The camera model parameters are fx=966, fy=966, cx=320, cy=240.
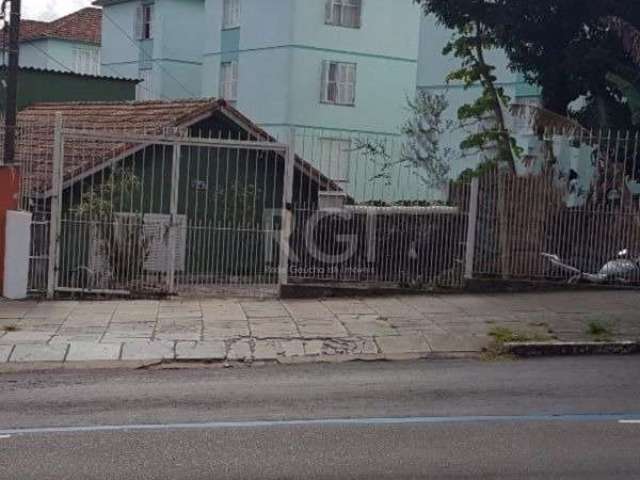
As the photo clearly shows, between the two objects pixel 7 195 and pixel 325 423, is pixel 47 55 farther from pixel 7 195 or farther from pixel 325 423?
pixel 325 423

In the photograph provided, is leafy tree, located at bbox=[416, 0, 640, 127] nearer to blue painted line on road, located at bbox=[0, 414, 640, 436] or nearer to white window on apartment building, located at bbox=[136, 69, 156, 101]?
blue painted line on road, located at bbox=[0, 414, 640, 436]

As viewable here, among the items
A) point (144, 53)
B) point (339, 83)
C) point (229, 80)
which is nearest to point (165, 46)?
point (144, 53)

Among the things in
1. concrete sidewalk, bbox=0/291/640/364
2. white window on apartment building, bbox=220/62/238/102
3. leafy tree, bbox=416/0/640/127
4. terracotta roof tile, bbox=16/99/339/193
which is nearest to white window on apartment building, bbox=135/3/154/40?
white window on apartment building, bbox=220/62/238/102

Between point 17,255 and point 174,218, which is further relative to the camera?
point 174,218

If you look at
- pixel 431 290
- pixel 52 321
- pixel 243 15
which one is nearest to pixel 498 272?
pixel 431 290

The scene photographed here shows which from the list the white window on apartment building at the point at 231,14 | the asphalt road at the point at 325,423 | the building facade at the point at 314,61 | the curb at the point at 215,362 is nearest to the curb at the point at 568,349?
the curb at the point at 215,362

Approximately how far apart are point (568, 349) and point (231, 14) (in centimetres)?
2606

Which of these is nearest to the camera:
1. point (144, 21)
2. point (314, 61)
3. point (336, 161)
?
point (336, 161)

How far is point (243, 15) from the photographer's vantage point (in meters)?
33.9

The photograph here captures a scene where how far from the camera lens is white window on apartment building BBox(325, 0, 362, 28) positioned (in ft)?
108

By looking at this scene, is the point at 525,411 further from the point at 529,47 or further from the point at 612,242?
the point at 529,47

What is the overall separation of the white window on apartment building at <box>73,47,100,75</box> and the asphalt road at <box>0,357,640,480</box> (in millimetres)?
37840

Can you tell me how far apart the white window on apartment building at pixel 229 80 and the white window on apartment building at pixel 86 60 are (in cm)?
1241

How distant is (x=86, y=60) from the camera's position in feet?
151
